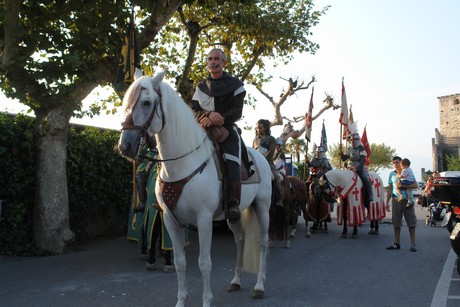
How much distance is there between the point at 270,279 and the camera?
7.34m

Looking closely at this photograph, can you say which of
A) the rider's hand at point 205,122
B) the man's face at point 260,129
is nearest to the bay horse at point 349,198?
the man's face at point 260,129

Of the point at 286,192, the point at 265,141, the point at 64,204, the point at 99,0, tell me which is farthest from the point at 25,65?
the point at 286,192

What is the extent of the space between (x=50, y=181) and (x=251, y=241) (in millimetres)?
4868

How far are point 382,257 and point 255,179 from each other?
4.70 meters

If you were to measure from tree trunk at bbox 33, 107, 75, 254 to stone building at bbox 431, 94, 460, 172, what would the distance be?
69.8 metres

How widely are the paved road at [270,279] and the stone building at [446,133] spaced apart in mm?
66063

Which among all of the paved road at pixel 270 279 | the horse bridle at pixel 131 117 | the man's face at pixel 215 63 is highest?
the man's face at pixel 215 63

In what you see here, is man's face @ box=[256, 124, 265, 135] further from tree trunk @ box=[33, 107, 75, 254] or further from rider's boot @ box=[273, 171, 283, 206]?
tree trunk @ box=[33, 107, 75, 254]

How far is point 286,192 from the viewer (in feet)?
37.9

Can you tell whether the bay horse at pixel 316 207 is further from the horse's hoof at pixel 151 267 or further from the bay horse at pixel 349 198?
the horse's hoof at pixel 151 267

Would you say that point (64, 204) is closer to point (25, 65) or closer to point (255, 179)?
point (25, 65)

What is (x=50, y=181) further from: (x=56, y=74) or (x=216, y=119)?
(x=216, y=119)

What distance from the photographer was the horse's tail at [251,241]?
648 cm

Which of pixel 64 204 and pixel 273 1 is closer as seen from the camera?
pixel 64 204
